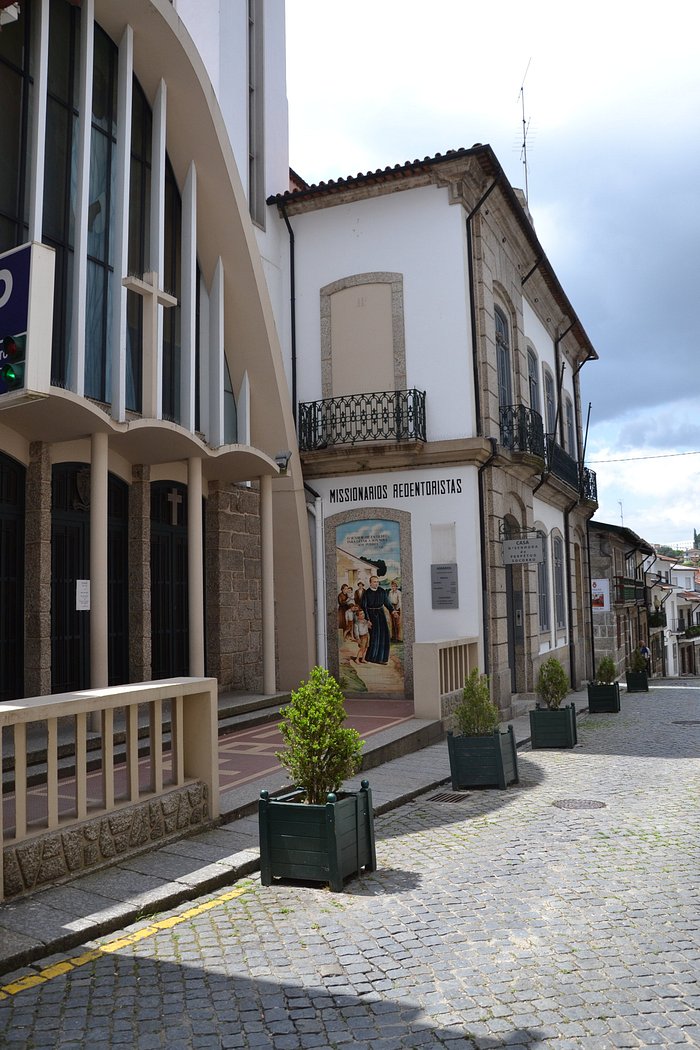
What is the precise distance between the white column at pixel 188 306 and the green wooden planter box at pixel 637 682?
15136 millimetres

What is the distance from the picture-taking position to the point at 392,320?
15.6 m

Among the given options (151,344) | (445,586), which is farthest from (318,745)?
(445,586)

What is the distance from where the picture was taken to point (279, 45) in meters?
17.2

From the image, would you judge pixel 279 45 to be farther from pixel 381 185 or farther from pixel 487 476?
pixel 487 476

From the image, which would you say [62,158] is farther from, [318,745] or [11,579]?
Answer: [318,745]

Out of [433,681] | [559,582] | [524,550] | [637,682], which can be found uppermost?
[524,550]

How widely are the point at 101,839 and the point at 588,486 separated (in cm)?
2088

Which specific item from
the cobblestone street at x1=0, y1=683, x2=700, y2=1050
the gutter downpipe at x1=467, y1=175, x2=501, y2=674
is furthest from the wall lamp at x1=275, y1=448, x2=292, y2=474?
the cobblestone street at x1=0, y1=683, x2=700, y2=1050

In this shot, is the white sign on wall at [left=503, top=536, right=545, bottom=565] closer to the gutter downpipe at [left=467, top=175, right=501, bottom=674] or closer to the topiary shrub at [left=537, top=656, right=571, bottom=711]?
the gutter downpipe at [left=467, top=175, right=501, bottom=674]

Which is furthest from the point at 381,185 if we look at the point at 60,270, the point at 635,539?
the point at 635,539

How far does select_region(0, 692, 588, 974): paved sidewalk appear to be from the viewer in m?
4.82

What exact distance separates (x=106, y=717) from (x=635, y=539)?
2722cm

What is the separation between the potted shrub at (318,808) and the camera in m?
5.86

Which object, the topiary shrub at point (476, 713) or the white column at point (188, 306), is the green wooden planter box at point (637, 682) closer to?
the topiary shrub at point (476, 713)
